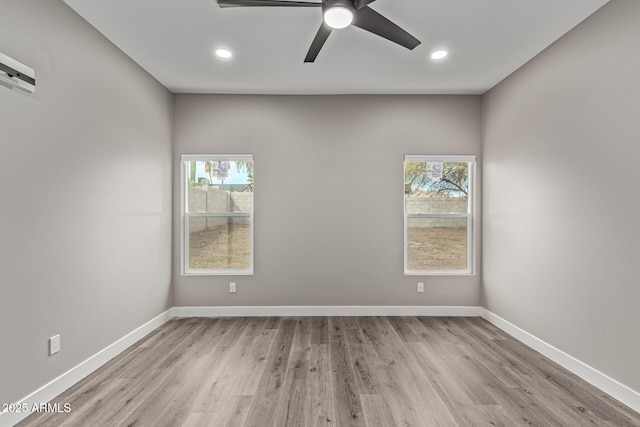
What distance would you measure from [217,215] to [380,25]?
3070 millimetres

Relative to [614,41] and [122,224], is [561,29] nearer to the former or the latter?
[614,41]

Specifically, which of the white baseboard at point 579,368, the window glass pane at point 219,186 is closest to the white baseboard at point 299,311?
the white baseboard at point 579,368

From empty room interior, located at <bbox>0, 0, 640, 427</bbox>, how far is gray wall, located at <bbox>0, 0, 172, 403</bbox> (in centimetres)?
2

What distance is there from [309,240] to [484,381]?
7.86ft

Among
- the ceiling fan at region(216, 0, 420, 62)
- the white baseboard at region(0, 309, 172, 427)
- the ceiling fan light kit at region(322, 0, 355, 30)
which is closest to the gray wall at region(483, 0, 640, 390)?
the ceiling fan at region(216, 0, 420, 62)

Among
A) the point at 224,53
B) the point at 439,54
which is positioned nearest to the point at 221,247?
the point at 224,53

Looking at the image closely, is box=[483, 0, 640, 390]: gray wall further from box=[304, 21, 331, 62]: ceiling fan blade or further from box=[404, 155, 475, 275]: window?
box=[304, 21, 331, 62]: ceiling fan blade

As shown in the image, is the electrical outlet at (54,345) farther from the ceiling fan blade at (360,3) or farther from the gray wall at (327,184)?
the ceiling fan blade at (360,3)

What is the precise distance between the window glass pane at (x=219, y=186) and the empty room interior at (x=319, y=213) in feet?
0.12

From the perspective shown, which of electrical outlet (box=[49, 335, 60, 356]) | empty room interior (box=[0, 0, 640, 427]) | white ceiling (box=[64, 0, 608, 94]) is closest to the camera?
empty room interior (box=[0, 0, 640, 427])

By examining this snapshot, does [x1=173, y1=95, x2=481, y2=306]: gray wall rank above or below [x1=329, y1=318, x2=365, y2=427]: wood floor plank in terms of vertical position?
above

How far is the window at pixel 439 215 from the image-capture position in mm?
4168

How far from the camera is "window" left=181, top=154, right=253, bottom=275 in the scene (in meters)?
4.14

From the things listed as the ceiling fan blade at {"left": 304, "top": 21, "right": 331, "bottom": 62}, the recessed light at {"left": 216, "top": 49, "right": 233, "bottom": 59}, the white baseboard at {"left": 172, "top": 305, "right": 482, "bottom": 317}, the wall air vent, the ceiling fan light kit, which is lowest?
the white baseboard at {"left": 172, "top": 305, "right": 482, "bottom": 317}
